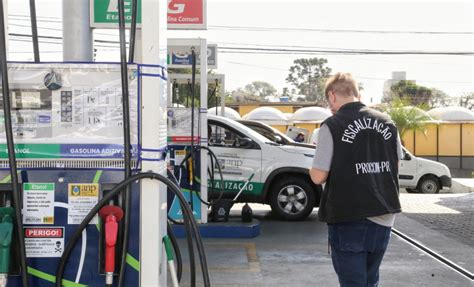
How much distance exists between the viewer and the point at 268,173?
1170 cm

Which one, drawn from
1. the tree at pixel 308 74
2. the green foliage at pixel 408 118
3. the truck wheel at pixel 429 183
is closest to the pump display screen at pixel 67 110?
the truck wheel at pixel 429 183

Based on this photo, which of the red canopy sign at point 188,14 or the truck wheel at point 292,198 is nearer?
the red canopy sign at point 188,14

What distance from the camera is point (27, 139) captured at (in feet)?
9.84

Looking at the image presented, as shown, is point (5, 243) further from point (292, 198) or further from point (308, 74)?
point (308, 74)

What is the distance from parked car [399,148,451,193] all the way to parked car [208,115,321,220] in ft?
30.0

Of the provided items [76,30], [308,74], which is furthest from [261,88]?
[76,30]

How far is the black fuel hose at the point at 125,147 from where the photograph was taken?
291cm

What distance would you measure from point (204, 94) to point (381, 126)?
19.4ft

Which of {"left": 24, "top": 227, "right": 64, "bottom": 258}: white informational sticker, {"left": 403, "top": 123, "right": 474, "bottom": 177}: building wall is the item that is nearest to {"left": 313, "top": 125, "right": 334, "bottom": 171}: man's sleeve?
{"left": 24, "top": 227, "right": 64, "bottom": 258}: white informational sticker

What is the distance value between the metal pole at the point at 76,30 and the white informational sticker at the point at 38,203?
766mm

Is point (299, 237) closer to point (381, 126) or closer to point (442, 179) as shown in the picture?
point (381, 126)

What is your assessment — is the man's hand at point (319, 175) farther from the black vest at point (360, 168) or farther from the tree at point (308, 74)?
the tree at point (308, 74)

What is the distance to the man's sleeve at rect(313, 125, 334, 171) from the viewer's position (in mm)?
4285

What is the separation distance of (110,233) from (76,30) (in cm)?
112
